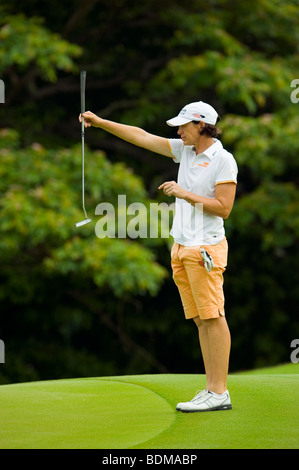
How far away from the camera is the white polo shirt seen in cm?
429

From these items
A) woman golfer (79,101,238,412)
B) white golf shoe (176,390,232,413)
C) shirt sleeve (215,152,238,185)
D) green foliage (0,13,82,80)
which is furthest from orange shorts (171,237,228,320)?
green foliage (0,13,82,80)

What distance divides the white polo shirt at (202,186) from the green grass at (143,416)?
3.23 ft

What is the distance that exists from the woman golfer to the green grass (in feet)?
0.95

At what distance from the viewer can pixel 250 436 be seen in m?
4.00

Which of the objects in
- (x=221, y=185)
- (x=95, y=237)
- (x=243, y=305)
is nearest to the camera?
(x=221, y=185)

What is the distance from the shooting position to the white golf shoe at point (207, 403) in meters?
4.49

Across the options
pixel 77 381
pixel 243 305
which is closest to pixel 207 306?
pixel 77 381

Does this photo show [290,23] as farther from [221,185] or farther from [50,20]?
[221,185]

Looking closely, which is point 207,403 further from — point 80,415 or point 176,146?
point 176,146

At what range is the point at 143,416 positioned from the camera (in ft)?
14.9

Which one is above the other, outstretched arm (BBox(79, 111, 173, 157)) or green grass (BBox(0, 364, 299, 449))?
outstretched arm (BBox(79, 111, 173, 157))

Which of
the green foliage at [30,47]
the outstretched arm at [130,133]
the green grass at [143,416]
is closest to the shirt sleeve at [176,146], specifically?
the outstretched arm at [130,133]

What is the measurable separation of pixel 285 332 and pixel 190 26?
5.51m

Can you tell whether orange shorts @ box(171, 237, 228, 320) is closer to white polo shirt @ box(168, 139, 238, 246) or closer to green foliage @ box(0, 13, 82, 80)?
white polo shirt @ box(168, 139, 238, 246)
